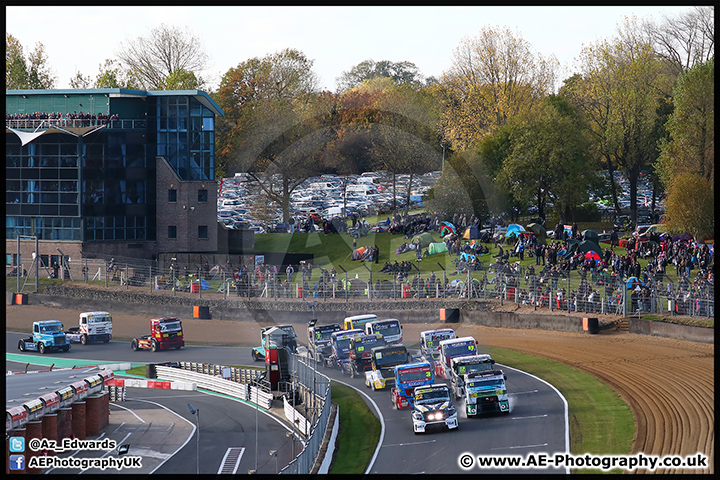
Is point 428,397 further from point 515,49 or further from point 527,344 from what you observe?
point 515,49

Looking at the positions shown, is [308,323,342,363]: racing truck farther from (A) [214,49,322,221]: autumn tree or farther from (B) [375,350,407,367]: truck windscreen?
(A) [214,49,322,221]: autumn tree

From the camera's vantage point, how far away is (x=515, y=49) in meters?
73.8

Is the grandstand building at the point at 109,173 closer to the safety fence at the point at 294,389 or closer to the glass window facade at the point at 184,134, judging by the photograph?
the glass window facade at the point at 184,134

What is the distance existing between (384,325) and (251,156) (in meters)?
46.3

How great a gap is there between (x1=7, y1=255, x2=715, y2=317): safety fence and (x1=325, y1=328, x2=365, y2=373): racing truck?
10.3 metres

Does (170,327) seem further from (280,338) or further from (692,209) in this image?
(692,209)

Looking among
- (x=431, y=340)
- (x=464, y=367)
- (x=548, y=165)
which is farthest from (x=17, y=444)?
(x=548, y=165)

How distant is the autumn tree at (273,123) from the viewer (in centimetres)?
7919

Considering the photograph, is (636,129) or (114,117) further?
(636,129)

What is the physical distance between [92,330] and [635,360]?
100ft

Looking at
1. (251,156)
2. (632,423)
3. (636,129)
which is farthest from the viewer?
(251,156)

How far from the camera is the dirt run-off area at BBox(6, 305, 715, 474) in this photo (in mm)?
24750

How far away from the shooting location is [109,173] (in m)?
61.1

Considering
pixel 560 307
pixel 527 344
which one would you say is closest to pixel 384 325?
pixel 527 344
